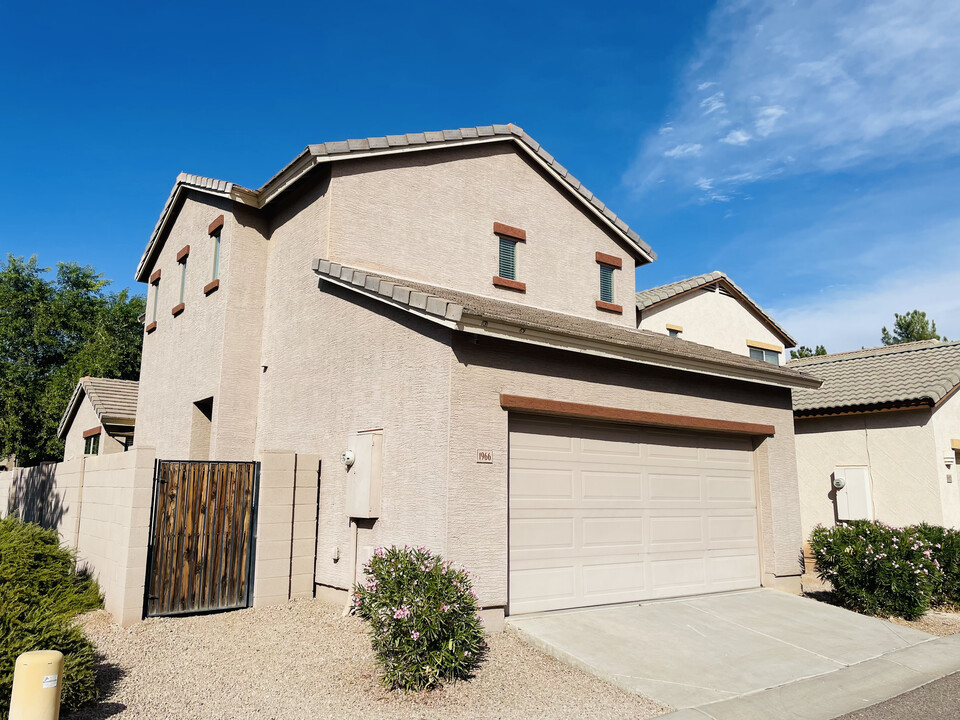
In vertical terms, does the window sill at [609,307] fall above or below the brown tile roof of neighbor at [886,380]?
above

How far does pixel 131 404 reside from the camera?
2109 cm

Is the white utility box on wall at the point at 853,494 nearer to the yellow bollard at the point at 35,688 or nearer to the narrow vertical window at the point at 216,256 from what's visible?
the narrow vertical window at the point at 216,256

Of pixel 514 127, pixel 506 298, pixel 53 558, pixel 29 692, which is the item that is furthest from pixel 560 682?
pixel 514 127

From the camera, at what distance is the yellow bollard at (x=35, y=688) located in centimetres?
469

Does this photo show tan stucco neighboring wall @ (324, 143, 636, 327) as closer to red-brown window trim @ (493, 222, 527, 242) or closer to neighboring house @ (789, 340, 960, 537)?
red-brown window trim @ (493, 222, 527, 242)

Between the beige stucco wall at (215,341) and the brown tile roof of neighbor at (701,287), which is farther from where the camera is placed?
the brown tile roof of neighbor at (701,287)

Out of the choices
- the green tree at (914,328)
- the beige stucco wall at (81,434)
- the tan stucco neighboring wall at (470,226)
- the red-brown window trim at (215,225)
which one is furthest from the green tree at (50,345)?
the green tree at (914,328)

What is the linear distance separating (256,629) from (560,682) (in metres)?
3.89

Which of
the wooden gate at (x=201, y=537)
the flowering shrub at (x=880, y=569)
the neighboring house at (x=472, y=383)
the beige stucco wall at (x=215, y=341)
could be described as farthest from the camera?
the beige stucco wall at (x=215, y=341)

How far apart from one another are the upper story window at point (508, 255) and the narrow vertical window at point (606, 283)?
2357mm

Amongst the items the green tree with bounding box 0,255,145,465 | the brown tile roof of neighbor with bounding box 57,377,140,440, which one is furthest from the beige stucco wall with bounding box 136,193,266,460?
the green tree with bounding box 0,255,145,465

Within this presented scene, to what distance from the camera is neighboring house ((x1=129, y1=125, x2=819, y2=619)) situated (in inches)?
347

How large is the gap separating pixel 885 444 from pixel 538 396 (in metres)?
9.68

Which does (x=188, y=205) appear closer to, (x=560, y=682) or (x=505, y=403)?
(x=505, y=403)
